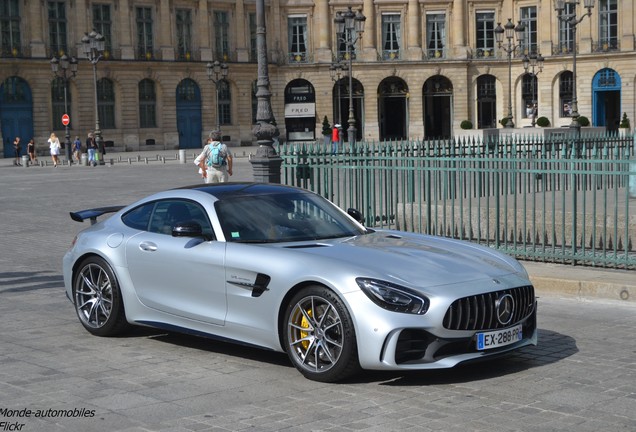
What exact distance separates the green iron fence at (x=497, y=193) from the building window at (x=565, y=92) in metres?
52.9

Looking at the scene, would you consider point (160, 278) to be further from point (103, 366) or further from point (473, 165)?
point (473, 165)

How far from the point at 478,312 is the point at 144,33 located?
5981cm

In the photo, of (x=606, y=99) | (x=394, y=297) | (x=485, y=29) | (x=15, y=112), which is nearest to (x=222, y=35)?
(x=15, y=112)

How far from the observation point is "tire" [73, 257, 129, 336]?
9031 millimetres

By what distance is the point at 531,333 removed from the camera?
26.0 feet

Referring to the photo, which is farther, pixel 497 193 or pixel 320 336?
pixel 497 193

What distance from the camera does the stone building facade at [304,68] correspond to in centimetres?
6066

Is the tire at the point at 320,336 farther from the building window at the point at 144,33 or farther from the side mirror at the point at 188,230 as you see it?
the building window at the point at 144,33

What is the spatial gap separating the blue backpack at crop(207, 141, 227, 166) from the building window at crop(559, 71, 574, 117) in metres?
51.2

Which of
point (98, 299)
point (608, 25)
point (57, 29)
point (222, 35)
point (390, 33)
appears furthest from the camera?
point (390, 33)

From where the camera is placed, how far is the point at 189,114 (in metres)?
66.6

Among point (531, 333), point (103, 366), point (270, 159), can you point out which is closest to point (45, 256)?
point (270, 159)

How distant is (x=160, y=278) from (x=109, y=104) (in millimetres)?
55740

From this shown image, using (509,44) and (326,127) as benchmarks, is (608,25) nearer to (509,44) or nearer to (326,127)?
(509,44)
